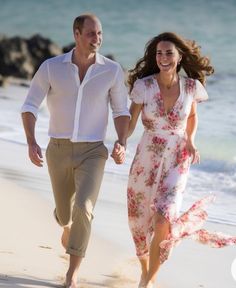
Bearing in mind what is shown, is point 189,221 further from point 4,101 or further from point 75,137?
point 4,101

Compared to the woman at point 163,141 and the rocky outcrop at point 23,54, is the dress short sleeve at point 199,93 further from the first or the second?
the rocky outcrop at point 23,54

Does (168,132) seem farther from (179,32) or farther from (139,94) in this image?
(179,32)

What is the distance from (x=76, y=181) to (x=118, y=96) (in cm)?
53

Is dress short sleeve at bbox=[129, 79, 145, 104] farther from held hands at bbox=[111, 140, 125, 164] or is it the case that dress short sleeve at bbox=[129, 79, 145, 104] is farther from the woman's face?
held hands at bbox=[111, 140, 125, 164]

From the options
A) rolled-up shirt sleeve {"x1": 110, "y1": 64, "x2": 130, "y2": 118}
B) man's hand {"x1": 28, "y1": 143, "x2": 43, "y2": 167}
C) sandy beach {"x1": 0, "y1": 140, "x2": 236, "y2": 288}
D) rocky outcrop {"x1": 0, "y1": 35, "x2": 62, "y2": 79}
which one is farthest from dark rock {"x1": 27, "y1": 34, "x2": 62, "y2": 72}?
man's hand {"x1": 28, "y1": 143, "x2": 43, "y2": 167}

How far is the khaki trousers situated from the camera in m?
5.91

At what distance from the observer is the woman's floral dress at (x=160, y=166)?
6.09 meters

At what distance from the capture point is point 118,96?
611 cm

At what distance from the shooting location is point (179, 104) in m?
6.19

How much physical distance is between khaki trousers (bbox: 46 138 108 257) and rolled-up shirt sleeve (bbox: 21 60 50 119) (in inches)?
8.8

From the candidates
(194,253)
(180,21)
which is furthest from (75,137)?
(180,21)

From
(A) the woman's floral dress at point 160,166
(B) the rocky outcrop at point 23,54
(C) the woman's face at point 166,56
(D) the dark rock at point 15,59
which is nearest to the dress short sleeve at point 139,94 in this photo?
(A) the woman's floral dress at point 160,166

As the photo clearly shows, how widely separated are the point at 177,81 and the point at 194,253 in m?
1.41

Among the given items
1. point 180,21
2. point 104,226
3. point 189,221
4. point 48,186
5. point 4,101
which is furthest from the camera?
point 180,21
